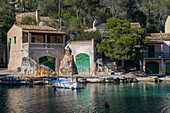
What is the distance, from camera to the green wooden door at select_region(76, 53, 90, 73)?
51.0 m

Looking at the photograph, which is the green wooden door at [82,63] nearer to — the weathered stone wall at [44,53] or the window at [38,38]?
the weathered stone wall at [44,53]

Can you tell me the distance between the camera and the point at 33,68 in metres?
47.6

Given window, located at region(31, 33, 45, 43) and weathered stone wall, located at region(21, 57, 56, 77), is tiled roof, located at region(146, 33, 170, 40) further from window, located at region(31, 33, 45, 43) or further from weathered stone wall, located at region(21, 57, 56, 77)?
weathered stone wall, located at region(21, 57, 56, 77)

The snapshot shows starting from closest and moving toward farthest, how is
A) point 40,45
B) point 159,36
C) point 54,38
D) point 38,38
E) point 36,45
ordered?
point 36,45
point 40,45
point 38,38
point 54,38
point 159,36

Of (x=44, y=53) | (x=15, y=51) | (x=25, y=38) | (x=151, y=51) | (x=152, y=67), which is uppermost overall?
(x=25, y=38)

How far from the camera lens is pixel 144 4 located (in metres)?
84.6

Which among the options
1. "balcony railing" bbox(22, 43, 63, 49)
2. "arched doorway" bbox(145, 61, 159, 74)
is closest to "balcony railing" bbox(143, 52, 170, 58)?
"arched doorway" bbox(145, 61, 159, 74)

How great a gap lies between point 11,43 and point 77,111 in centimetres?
3421

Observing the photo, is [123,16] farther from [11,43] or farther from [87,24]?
[11,43]

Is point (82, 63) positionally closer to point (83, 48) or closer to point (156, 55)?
point (83, 48)

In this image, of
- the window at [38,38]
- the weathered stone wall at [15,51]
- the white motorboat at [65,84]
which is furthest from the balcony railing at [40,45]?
the white motorboat at [65,84]

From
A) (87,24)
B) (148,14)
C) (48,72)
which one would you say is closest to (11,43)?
(48,72)

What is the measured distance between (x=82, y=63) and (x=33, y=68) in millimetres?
9045

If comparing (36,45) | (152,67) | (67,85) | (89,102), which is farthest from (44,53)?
(89,102)
